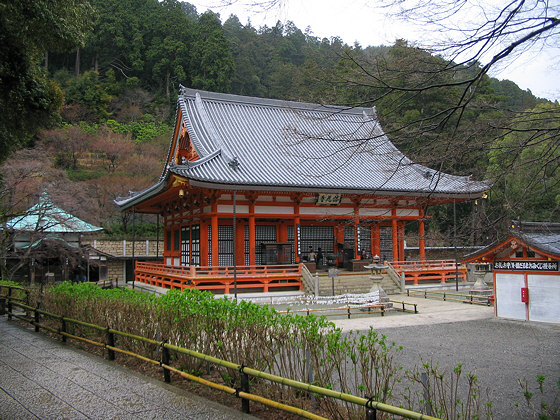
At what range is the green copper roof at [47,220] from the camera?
19.7m

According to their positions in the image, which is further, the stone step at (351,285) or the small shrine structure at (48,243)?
the small shrine structure at (48,243)

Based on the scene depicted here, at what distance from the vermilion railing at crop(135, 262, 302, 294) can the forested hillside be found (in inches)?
296

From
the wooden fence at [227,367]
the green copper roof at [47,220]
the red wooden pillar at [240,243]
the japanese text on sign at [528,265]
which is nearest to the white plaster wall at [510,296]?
the japanese text on sign at [528,265]

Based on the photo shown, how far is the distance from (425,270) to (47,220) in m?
18.9

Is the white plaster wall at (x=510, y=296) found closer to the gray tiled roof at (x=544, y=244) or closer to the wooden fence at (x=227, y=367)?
the gray tiled roof at (x=544, y=244)

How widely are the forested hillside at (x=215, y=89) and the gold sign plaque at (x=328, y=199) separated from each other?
508 cm

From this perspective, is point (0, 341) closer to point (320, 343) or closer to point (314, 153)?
point (320, 343)

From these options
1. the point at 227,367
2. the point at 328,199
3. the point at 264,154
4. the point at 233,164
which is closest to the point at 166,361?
the point at 227,367

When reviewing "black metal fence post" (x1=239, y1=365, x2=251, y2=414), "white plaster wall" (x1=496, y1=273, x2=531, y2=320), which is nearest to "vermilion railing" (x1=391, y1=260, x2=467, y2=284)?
"white plaster wall" (x1=496, y1=273, x2=531, y2=320)

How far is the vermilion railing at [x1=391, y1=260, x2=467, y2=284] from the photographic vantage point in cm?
2128

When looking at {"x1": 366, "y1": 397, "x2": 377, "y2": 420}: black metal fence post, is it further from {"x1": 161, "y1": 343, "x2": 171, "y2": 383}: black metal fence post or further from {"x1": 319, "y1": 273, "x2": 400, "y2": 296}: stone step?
{"x1": 319, "y1": 273, "x2": 400, "y2": 296}: stone step

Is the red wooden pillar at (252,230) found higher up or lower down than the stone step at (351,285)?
higher up

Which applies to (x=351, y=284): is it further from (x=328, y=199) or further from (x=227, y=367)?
(x=227, y=367)

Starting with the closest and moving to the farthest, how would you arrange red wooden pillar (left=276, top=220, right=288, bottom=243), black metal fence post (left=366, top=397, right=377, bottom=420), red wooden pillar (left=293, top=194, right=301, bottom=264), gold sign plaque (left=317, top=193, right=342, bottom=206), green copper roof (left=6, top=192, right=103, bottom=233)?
1. black metal fence post (left=366, top=397, right=377, bottom=420)
2. green copper roof (left=6, top=192, right=103, bottom=233)
3. red wooden pillar (left=293, top=194, right=301, bottom=264)
4. gold sign plaque (left=317, top=193, right=342, bottom=206)
5. red wooden pillar (left=276, top=220, right=288, bottom=243)
